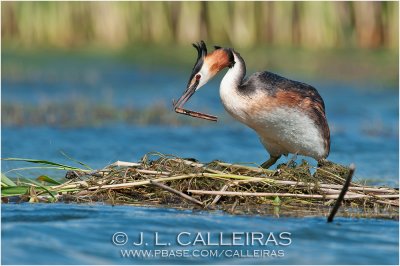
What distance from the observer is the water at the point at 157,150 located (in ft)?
21.6

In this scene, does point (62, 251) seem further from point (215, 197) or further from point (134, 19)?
point (134, 19)

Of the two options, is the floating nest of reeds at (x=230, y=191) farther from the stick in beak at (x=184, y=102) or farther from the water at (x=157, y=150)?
the stick in beak at (x=184, y=102)

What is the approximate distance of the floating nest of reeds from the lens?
7418 mm

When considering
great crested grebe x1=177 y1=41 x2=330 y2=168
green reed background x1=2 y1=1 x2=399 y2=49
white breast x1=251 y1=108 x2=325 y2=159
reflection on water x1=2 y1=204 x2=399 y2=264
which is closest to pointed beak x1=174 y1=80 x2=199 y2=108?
great crested grebe x1=177 y1=41 x2=330 y2=168

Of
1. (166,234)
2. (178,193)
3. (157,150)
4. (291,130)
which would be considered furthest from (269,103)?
(157,150)

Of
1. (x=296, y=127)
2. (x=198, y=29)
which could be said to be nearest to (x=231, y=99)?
(x=296, y=127)

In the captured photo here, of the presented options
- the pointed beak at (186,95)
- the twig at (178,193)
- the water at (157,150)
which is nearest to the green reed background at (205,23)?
the water at (157,150)

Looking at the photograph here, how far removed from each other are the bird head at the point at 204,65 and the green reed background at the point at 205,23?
13196mm

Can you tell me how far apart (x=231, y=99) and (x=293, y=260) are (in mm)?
2413

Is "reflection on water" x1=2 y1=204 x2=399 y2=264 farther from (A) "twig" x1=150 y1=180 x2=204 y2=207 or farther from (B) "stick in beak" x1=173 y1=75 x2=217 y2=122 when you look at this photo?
(B) "stick in beak" x1=173 y1=75 x2=217 y2=122

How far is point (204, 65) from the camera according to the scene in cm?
854

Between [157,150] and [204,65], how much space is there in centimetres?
430

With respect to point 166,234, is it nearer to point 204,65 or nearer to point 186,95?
point 186,95

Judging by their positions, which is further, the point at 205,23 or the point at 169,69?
the point at 205,23
